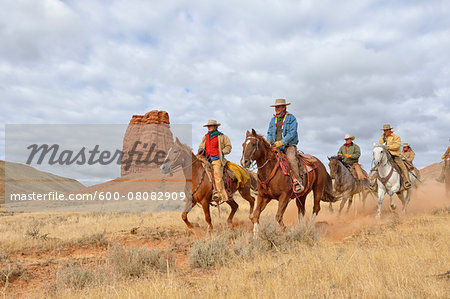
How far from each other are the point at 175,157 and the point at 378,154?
25.9 feet

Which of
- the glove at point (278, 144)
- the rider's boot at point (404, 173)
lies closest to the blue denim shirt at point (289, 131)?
the glove at point (278, 144)

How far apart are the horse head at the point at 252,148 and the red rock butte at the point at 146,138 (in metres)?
94.6

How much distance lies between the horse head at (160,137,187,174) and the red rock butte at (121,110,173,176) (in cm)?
9277

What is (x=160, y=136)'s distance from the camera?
11019 centimetres

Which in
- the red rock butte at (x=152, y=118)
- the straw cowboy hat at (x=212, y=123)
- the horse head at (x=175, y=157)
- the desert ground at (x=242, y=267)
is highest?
the red rock butte at (x=152, y=118)

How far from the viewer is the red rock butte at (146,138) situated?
103m

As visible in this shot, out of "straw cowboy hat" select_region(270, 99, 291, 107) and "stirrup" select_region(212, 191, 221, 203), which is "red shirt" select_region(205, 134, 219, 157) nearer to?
"stirrup" select_region(212, 191, 221, 203)

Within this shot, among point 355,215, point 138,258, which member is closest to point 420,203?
point 355,215

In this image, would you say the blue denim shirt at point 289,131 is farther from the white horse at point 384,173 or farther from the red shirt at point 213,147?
the white horse at point 384,173

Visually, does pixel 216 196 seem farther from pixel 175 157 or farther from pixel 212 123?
pixel 212 123

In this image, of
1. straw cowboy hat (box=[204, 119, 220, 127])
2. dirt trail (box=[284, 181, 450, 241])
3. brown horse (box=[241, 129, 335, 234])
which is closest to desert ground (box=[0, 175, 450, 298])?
dirt trail (box=[284, 181, 450, 241])

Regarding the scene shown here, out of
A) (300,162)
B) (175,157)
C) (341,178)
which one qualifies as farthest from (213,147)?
(341,178)

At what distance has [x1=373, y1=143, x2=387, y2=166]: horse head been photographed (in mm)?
11906

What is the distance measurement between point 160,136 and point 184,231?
4019 inches
